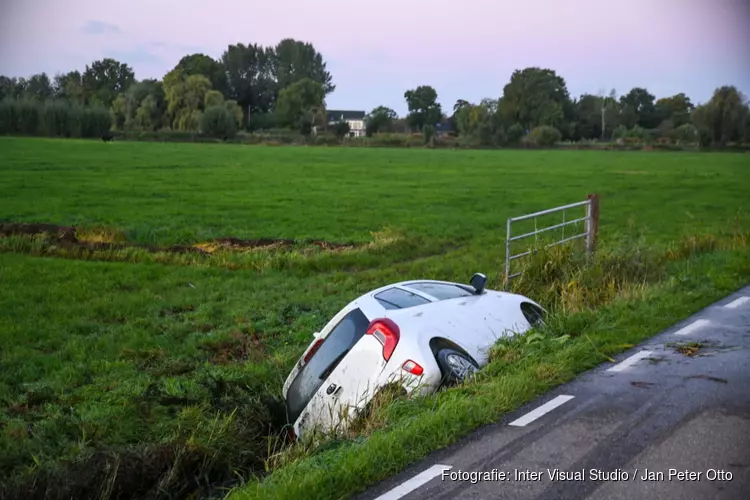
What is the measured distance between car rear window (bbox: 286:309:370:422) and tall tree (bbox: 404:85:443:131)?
410 ft

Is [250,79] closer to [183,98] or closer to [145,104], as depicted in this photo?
[183,98]

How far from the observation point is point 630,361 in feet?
22.4

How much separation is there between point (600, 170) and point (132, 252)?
138 ft

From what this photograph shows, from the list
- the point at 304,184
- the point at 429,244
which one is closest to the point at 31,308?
the point at 429,244

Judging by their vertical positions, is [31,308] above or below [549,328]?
below

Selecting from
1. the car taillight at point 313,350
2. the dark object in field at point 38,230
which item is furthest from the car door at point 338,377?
the dark object in field at point 38,230

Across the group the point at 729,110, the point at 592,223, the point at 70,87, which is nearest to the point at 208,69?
the point at 70,87

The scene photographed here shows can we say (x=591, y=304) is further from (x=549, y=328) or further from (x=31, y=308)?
(x=31, y=308)

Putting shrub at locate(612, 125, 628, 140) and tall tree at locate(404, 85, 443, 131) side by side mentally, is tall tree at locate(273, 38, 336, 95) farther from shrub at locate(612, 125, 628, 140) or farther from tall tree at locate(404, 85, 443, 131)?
shrub at locate(612, 125, 628, 140)

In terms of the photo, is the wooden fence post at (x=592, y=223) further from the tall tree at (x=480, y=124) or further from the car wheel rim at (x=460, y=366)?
the tall tree at (x=480, y=124)

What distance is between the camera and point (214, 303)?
42.4ft

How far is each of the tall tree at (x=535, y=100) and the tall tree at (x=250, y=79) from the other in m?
37.6

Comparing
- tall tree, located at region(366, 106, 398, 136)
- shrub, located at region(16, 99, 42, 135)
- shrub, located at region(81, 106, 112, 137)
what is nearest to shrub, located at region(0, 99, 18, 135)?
shrub, located at region(16, 99, 42, 135)

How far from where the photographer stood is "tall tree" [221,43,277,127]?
356ft
